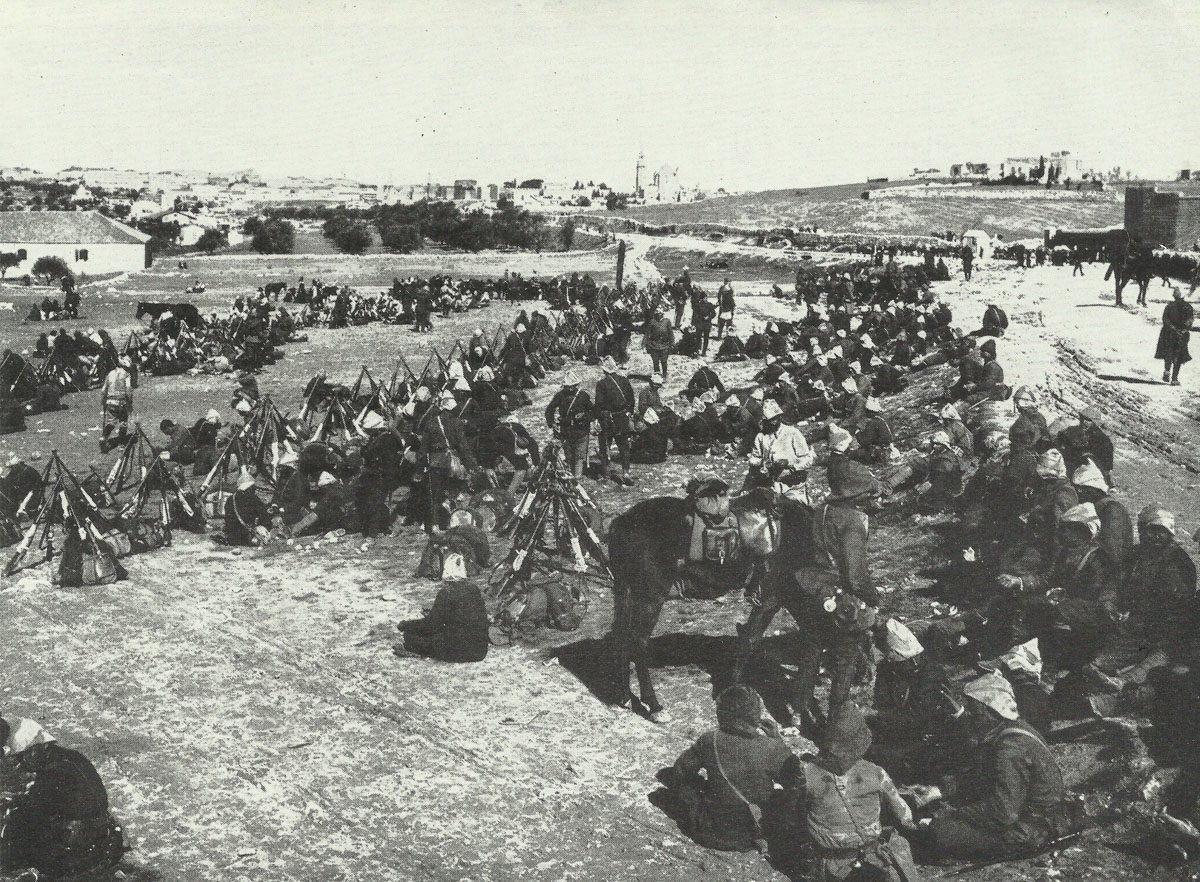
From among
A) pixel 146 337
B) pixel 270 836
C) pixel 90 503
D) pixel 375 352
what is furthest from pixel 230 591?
pixel 146 337

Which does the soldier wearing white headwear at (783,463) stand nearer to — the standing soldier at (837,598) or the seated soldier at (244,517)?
the standing soldier at (837,598)

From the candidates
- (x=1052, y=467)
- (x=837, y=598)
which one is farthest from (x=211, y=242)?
(x=837, y=598)

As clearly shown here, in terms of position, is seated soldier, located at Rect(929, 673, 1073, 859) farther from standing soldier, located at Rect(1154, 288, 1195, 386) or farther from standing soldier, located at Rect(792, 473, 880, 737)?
standing soldier, located at Rect(1154, 288, 1195, 386)

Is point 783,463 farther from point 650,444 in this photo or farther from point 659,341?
point 659,341

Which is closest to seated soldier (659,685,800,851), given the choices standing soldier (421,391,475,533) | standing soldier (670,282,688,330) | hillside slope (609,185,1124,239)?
standing soldier (421,391,475,533)

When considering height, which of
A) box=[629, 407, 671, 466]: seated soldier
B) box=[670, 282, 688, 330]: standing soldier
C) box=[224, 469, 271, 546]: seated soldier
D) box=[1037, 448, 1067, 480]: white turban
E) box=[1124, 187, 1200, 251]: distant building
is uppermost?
box=[1124, 187, 1200, 251]: distant building

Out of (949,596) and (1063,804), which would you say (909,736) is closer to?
(1063,804)

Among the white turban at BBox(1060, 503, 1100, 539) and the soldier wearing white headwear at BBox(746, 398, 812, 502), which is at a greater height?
the white turban at BBox(1060, 503, 1100, 539)
